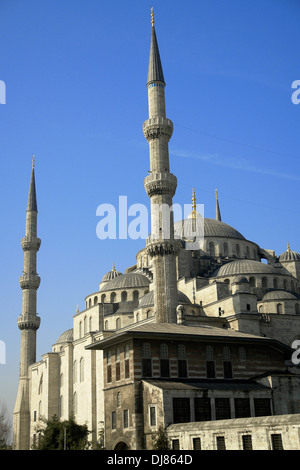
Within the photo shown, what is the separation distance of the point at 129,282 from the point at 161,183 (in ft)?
37.7

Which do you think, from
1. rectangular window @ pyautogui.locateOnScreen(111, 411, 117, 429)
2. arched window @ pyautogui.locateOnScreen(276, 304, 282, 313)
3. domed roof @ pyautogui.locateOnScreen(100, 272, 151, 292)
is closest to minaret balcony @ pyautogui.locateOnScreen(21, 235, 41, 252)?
domed roof @ pyautogui.locateOnScreen(100, 272, 151, 292)

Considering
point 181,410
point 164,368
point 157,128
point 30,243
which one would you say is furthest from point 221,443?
point 30,243

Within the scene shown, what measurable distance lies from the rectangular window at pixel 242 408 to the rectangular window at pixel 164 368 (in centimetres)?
286

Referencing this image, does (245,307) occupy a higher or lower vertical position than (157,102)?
lower

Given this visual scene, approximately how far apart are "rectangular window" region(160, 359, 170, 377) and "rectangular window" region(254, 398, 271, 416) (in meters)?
3.55

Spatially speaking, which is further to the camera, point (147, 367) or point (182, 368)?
point (182, 368)

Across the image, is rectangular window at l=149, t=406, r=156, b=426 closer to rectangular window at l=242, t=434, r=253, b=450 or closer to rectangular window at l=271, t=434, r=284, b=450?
rectangular window at l=242, t=434, r=253, b=450

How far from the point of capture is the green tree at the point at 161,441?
2047cm

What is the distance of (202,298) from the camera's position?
124ft

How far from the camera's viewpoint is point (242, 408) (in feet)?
76.4

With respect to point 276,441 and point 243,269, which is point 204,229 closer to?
point 243,269
